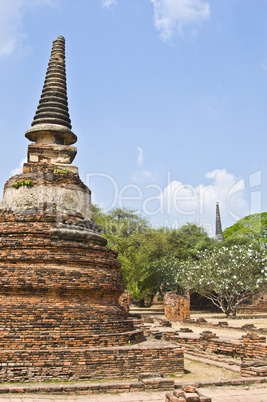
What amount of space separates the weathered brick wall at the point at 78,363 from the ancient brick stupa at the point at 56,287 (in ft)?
0.06

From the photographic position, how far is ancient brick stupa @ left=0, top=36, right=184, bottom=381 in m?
8.01

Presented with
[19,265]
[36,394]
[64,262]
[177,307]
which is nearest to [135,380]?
[36,394]

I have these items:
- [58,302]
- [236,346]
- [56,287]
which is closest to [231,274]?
[236,346]

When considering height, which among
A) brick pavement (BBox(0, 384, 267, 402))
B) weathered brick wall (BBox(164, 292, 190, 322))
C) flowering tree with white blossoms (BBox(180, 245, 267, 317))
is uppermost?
flowering tree with white blossoms (BBox(180, 245, 267, 317))

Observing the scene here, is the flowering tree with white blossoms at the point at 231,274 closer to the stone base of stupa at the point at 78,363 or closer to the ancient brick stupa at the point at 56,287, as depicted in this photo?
the ancient brick stupa at the point at 56,287

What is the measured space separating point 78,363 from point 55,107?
8245 millimetres

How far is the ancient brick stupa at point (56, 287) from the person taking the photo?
315 inches

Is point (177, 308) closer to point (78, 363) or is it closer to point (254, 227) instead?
point (78, 363)

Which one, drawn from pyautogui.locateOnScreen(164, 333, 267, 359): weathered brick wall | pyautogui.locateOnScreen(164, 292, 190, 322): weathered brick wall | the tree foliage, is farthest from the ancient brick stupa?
the tree foliage

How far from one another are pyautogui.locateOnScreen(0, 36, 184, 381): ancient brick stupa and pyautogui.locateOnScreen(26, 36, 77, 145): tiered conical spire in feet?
3.73

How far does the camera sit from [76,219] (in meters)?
10.7

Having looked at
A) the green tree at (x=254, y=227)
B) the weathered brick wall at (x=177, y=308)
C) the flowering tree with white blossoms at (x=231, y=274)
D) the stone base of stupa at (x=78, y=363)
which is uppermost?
the green tree at (x=254, y=227)

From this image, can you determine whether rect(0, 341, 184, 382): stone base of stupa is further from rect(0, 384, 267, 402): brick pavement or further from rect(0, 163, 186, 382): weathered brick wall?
rect(0, 384, 267, 402): brick pavement

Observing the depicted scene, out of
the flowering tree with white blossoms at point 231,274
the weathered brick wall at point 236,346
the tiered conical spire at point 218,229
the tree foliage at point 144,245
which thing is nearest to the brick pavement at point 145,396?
the weathered brick wall at point 236,346
